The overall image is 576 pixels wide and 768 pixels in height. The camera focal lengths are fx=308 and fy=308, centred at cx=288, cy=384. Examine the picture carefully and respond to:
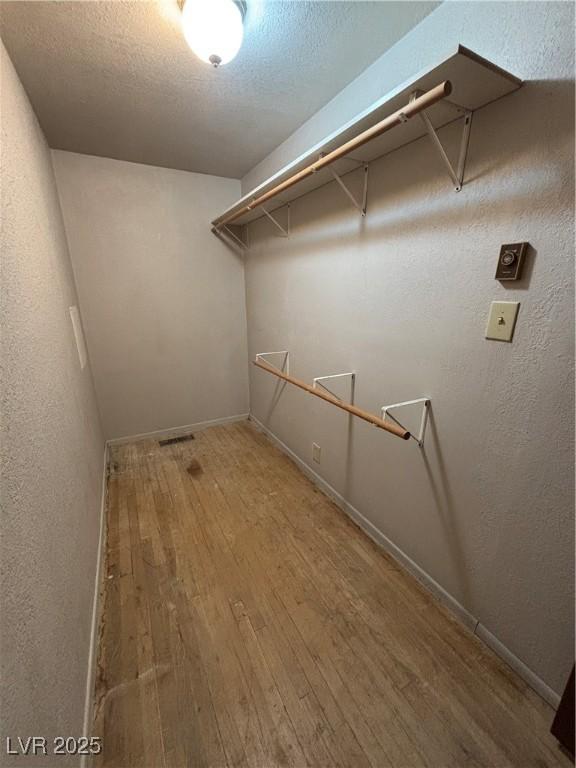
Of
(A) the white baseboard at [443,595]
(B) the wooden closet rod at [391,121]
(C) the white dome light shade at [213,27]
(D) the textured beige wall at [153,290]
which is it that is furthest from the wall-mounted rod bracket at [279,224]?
(A) the white baseboard at [443,595]

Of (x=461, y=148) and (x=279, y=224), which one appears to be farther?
(x=279, y=224)

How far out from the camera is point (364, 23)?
3.89ft

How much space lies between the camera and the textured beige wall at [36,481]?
0.70 m

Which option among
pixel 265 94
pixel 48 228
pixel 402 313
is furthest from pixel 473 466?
pixel 48 228

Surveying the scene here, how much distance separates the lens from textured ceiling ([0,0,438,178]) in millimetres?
1148

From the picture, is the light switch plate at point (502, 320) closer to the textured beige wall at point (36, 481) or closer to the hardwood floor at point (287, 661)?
the hardwood floor at point (287, 661)

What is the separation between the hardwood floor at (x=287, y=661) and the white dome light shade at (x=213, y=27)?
2.28m

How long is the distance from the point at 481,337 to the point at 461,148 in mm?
672

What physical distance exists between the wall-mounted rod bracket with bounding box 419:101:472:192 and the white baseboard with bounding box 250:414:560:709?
5.56 ft

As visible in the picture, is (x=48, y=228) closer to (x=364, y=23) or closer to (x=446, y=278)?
(x=364, y=23)

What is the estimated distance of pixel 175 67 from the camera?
141 cm

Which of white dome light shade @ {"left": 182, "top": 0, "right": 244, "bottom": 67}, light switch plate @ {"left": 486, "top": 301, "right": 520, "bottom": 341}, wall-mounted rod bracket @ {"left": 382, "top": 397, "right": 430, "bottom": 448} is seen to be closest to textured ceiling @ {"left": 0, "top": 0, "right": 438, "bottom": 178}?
white dome light shade @ {"left": 182, "top": 0, "right": 244, "bottom": 67}

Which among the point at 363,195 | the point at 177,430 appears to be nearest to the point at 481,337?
the point at 363,195

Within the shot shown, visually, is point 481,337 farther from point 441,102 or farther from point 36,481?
point 36,481
